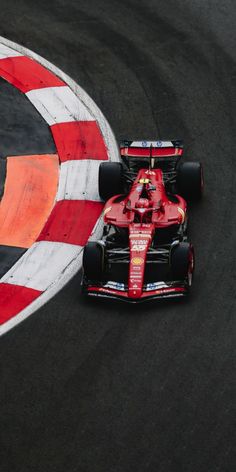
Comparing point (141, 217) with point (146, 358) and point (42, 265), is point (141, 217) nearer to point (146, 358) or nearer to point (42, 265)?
point (42, 265)

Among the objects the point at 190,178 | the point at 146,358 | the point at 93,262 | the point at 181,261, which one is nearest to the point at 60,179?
the point at 190,178

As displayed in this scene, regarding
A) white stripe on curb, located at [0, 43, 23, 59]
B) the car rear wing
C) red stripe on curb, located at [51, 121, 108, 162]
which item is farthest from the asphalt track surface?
white stripe on curb, located at [0, 43, 23, 59]

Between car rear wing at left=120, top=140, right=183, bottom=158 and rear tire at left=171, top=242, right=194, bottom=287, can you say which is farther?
car rear wing at left=120, top=140, right=183, bottom=158

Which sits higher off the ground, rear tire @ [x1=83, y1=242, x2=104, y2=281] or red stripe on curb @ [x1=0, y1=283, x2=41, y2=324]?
rear tire @ [x1=83, y1=242, x2=104, y2=281]

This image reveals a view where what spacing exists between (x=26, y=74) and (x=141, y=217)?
4.12 meters

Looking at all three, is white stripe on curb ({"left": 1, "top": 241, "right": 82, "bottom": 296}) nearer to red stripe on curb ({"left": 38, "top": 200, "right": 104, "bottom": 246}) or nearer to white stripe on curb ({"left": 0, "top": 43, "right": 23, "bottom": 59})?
red stripe on curb ({"left": 38, "top": 200, "right": 104, "bottom": 246})

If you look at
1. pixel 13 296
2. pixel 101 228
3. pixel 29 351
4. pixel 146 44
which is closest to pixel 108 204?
pixel 101 228

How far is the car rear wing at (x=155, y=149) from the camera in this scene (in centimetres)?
1059

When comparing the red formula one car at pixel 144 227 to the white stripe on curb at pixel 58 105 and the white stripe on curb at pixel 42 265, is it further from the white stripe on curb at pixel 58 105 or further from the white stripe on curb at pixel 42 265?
the white stripe on curb at pixel 58 105

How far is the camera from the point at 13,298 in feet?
30.3

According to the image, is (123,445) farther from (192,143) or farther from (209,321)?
(192,143)

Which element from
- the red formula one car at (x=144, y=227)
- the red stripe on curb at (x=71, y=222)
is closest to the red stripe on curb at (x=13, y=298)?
the red formula one car at (x=144, y=227)

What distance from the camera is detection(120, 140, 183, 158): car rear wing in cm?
1059

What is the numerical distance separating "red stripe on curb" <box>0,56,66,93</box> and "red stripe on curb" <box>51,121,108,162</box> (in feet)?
3.19
